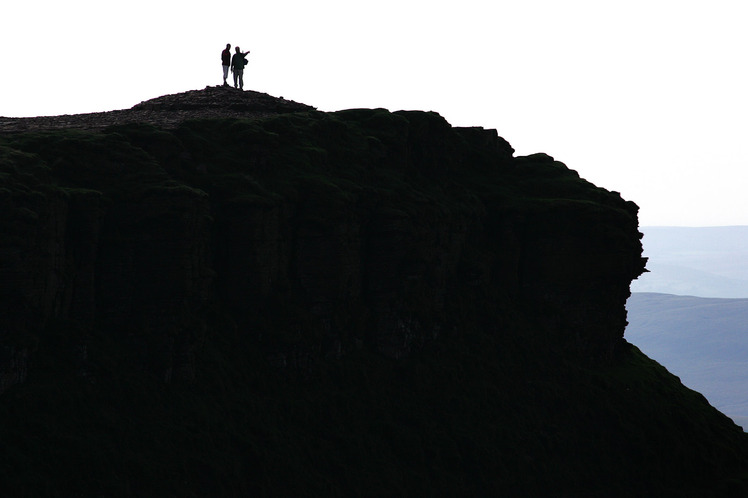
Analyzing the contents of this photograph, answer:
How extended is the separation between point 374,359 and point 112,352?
83.9 ft

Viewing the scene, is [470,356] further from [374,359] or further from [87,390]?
[87,390]

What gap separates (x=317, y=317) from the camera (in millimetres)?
83188

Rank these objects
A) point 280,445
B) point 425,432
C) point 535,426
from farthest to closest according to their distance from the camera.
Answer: point 535,426, point 425,432, point 280,445

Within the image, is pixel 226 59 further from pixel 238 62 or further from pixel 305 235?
pixel 305 235

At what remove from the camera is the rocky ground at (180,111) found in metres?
85.8

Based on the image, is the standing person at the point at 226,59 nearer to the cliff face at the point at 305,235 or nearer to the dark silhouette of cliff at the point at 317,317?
the dark silhouette of cliff at the point at 317,317

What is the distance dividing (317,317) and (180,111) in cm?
2425

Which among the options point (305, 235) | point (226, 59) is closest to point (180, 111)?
point (226, 59)

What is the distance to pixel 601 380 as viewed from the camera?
10188 centimetres

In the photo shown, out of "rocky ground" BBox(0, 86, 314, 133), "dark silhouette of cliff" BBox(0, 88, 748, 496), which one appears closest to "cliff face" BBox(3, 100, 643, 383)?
"dark silhouette of cliff" BBox(0, 88, 748, 496)

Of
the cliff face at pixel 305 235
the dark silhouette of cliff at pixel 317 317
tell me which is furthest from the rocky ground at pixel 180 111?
the cliff face at pixel 305 235

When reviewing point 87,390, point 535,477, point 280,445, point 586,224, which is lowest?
point 535,477

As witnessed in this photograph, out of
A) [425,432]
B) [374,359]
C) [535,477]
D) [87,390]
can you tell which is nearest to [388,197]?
[374,359]

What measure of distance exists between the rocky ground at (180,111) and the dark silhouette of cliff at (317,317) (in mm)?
467
